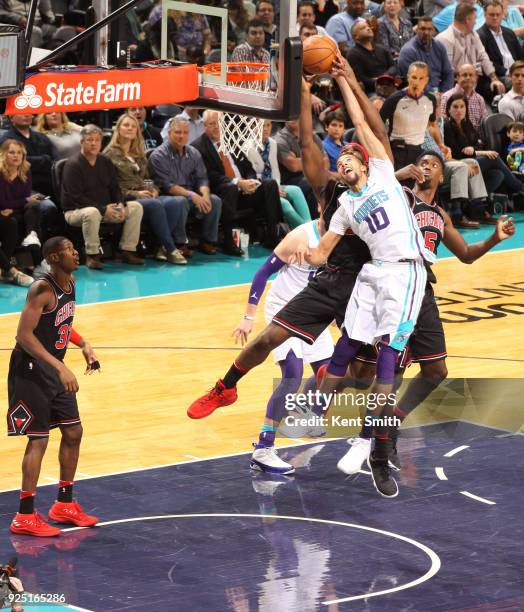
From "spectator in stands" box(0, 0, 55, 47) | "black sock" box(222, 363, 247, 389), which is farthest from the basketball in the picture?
"spectator in stands" box(0, 0, 55, 47)

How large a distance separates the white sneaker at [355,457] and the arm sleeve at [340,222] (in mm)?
1292

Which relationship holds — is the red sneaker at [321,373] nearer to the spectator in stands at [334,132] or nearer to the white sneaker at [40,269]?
the white sneaker at [40,269]

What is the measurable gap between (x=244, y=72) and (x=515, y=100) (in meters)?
10.3

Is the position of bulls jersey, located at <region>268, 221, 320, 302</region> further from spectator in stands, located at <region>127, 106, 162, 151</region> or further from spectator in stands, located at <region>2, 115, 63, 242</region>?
spectator in stands, located at <region>127, 106, 162, 151</region>

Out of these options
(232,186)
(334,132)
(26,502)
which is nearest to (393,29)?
(334,132)

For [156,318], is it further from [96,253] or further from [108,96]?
[108,96]

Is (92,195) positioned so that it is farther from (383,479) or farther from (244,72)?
(383,479)

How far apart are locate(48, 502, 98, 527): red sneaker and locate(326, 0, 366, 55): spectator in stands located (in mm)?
11627

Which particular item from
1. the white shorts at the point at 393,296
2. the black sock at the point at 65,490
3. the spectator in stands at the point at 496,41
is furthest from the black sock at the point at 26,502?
the spectator in stands at the point at 496,41

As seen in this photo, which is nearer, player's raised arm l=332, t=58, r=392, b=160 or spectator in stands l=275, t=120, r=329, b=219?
player's raised arm l=332, t=58, r=392, b=160

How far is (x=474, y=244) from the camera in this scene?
9531 mm

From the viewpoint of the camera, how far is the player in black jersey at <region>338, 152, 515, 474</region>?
9.19m

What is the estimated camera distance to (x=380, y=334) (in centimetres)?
855

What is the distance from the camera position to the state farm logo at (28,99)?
24.6 feet
